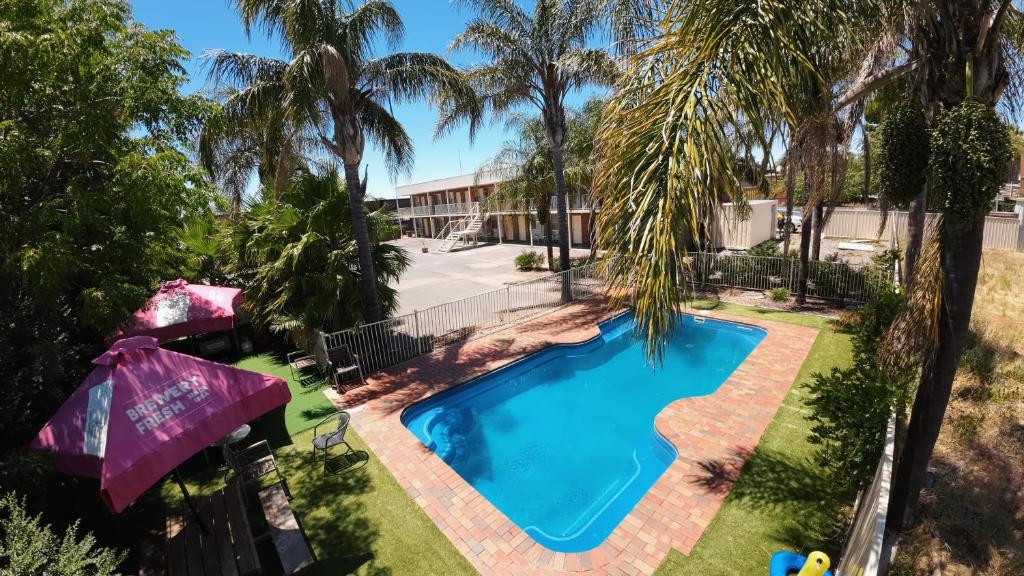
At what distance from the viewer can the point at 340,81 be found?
8070mm

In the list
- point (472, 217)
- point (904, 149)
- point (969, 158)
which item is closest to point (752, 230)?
point (472, 217)

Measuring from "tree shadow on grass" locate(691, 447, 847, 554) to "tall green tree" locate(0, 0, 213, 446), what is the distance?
312 inches

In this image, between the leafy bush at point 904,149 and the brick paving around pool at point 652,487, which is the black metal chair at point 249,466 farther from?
the leafy bush at point 904,149

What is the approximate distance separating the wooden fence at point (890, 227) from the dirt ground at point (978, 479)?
11740mm

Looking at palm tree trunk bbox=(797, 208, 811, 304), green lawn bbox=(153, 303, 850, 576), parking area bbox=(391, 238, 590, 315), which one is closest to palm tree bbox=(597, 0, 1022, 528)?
green lawn bbox=(153, 303, 850, 576)

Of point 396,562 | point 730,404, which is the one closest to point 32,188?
point 396,562

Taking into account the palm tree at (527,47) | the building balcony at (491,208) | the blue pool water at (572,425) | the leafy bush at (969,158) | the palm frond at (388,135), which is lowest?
the blue pool water at (572,425)

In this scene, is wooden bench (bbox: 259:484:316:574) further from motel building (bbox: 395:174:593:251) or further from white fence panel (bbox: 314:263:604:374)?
motel building (bbox: 395:174:593:251)

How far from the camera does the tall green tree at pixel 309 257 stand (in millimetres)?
9617

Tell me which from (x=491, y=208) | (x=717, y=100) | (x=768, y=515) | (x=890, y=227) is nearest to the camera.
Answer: (x=717, y=100)

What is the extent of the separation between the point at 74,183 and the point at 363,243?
4.56 m

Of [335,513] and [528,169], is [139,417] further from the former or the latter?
[528,169]


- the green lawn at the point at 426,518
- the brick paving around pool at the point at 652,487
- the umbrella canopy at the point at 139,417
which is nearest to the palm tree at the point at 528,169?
the brick paving around pool at the point at 652,487

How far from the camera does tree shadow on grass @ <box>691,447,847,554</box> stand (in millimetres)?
4703
